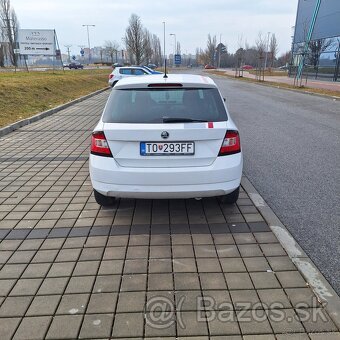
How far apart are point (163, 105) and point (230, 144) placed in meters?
0.87

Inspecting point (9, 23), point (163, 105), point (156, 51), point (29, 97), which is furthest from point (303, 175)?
point (156, 51)

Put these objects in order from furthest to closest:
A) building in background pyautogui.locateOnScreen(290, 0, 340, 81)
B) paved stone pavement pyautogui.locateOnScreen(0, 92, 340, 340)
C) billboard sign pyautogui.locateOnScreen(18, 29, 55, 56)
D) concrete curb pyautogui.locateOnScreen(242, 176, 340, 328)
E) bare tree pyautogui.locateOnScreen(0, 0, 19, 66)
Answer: bare tree pyautogui.locateOnScreen(0, 0, 19, 66), billboard sign pyautogui.locateOnScreen(18, 29, 55, 56), building in background pyautogui.locateOnScreen(290, 0, 340, 81), concrete curb pyautogui.locateOnScreen(242, 176, 340, 328), paved stone pavement pyautogui.locateOnScreen(0, 92, 340, 340)

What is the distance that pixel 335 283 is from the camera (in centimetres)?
286

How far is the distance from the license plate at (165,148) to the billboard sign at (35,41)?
40.2 meters

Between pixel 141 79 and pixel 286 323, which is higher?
pixel 141 79

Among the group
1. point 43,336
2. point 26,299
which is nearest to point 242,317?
point 43,336

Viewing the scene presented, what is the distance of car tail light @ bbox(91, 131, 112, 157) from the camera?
12.0ft

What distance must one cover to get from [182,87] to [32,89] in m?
14.5

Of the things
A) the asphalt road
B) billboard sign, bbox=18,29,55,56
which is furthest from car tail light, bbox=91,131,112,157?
billboard sign, bbox=18,29,55,56

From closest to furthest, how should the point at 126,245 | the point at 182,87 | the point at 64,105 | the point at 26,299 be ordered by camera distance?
the point at 26,299, the point at 126,245, the point at 182,87, the point at 64,105

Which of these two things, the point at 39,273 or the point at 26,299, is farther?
the point at 39,273

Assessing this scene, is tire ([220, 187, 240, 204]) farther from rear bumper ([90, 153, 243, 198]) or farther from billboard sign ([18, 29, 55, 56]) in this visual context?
billboard sign ([18, 29, 55, 56])

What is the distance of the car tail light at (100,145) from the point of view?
3643mm

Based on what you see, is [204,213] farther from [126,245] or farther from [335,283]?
[335,283]
